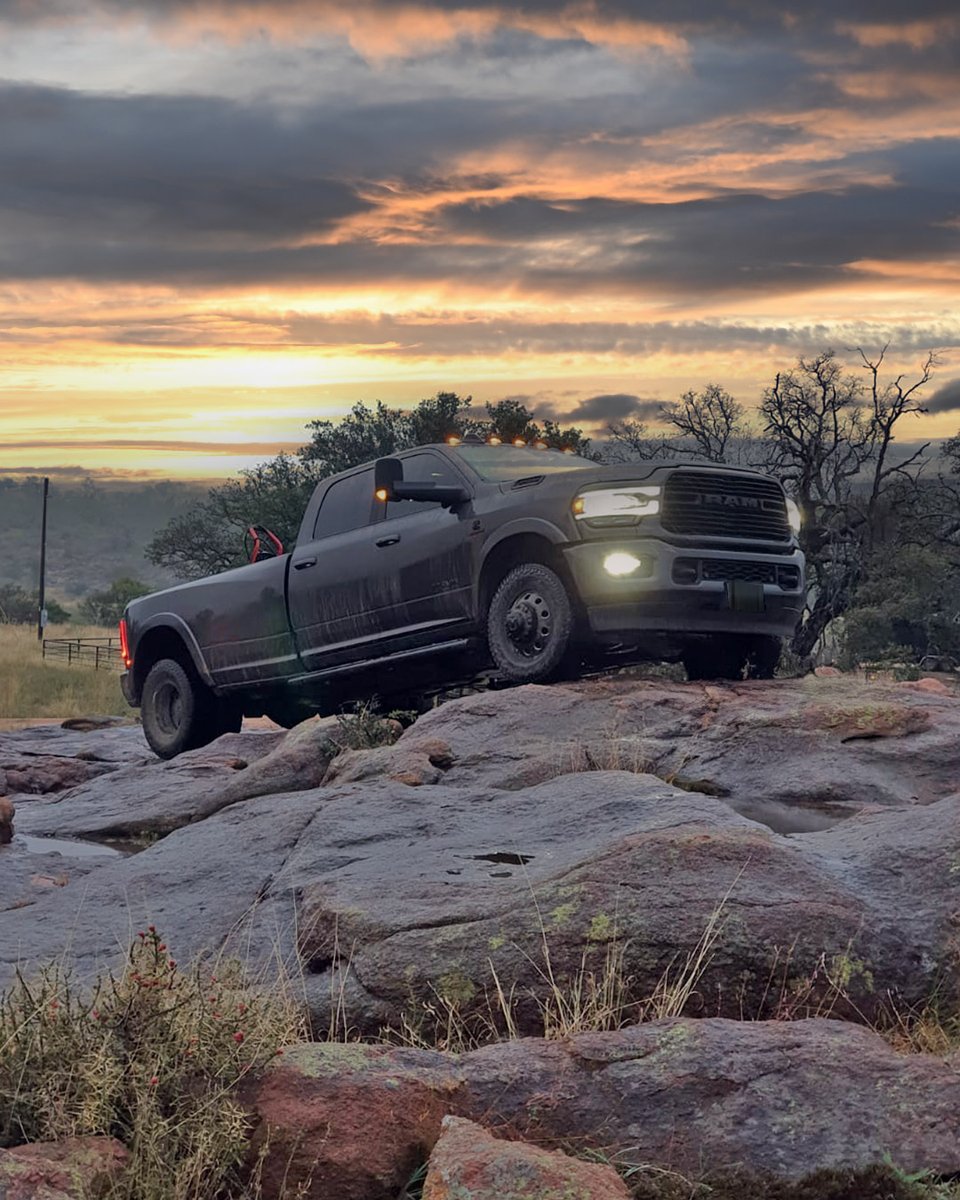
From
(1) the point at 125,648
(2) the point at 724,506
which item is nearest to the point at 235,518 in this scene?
(1) the point at 125,648

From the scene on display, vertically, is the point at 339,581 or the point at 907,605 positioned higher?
the point at 339,581

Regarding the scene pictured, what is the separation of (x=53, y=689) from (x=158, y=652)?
1769 cm

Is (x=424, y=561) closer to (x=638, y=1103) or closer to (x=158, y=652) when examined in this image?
(x=158, y=652)

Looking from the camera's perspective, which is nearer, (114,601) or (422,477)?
(422,477)

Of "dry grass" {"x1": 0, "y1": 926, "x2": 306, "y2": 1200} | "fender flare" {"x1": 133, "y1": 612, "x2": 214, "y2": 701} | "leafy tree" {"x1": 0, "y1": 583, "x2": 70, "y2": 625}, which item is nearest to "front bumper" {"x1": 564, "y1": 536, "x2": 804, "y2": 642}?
"fender flare" {"x1": 133, "y1": 612, "x2": 214, "y2": 701}

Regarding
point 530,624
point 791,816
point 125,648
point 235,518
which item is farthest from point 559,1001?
point 235,518

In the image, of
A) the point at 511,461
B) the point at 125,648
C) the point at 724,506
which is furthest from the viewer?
the point at 125,648

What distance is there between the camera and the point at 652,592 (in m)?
9.75

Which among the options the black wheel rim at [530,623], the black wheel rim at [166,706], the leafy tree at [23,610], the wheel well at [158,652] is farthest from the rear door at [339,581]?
the leafy tree at [23,610]

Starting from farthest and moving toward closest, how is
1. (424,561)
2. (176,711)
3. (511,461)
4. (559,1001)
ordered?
(176,711)
(511,461)
(424,561)
(559,1001)

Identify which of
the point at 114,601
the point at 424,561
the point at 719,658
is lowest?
the point at 114,601

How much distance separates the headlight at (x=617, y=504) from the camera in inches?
390

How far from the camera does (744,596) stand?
10.1 metres

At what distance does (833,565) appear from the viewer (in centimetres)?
3447
